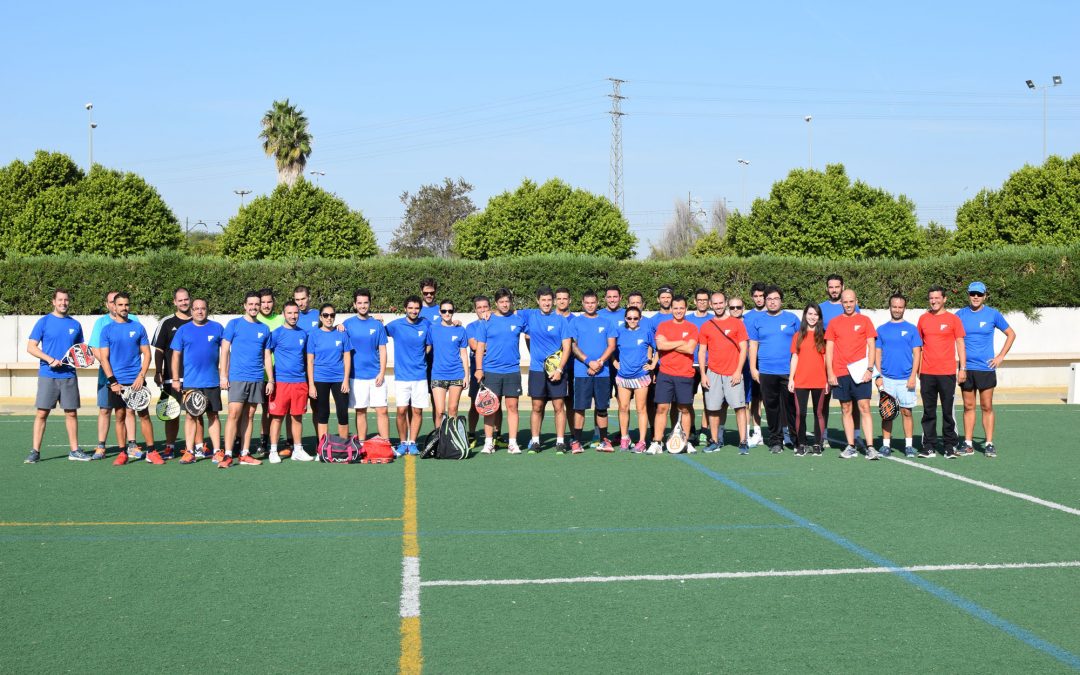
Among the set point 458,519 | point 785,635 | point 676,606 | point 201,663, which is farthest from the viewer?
point 458,519

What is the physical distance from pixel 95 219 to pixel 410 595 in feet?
86.7

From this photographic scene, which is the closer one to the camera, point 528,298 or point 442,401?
point 442,401

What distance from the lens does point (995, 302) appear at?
23844mm

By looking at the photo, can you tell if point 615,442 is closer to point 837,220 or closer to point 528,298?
point 528,298

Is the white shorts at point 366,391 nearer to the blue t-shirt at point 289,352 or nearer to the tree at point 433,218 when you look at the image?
the blue t-shirt at point 289,352

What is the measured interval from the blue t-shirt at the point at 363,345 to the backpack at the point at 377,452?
0.79m

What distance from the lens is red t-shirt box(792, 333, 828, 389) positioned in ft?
40.5

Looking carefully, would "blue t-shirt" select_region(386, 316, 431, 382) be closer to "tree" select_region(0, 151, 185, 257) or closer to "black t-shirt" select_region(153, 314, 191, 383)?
"black t-shirt" select_region(153, 314, 191, 383)

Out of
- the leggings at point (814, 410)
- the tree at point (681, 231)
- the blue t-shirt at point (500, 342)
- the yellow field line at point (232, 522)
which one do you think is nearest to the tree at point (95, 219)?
the blue t-shirt at point (500, 342)

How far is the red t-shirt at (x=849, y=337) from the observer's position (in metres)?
12.2

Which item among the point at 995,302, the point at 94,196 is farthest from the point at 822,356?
the point at 94,196

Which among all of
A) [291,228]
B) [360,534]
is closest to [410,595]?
[360,534]

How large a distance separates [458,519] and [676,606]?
3.07 meters

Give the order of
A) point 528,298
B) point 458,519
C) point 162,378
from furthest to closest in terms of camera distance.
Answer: point 528,298
point 162,378
point 458,519
